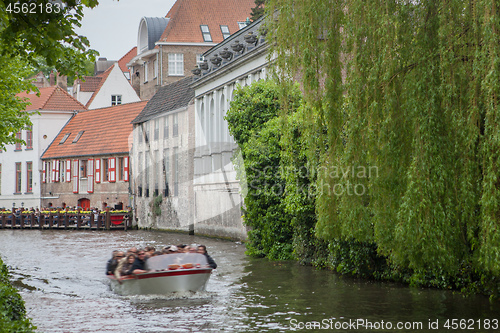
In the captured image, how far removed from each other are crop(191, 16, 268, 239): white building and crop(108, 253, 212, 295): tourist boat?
1322 centimetres

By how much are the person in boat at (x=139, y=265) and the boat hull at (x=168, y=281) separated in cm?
11

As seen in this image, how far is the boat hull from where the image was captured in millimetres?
15328

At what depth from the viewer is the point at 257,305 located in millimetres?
13789

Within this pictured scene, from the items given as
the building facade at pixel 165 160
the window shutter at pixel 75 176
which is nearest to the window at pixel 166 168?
the building facade at pixel 165 160

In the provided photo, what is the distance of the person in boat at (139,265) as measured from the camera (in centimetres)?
1545

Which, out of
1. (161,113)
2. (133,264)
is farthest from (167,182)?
(133,264)

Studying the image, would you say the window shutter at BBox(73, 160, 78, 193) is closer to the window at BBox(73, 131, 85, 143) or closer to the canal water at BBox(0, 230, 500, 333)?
the window at BBox(73, 131, 85, 143)

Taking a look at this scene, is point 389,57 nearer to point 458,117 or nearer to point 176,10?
point 458,117

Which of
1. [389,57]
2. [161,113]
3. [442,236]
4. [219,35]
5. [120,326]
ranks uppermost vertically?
[219,35]

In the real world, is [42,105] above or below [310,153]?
above

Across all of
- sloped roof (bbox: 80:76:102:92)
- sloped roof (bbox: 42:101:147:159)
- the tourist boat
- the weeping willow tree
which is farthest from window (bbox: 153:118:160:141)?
the weeping willow tree

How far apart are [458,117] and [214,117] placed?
24104mm

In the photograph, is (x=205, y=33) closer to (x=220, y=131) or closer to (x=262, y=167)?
(x=220, y=131)

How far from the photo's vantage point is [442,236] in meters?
11.2
